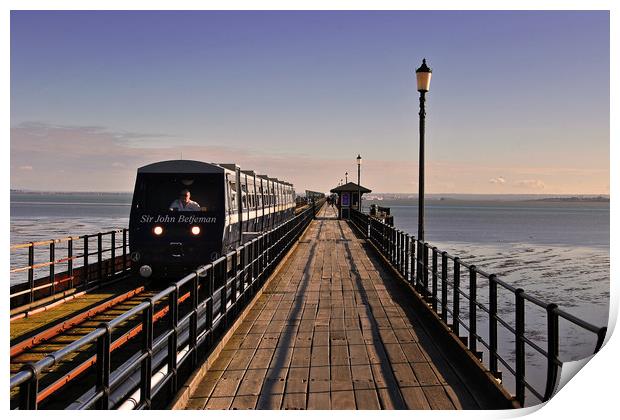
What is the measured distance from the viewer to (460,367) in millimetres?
7145

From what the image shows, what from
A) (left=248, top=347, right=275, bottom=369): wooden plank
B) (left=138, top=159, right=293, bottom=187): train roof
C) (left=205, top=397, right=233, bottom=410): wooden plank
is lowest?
(left=205, top=397, right=233, bottom=410): wooden plank

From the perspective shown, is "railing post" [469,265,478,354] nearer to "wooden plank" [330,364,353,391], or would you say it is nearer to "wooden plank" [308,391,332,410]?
"wooden plank" [330,364,353,391]

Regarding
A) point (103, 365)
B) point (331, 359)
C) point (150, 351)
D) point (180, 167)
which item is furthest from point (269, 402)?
point (180, 167)

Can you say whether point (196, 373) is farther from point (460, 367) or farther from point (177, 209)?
point (177, 209)

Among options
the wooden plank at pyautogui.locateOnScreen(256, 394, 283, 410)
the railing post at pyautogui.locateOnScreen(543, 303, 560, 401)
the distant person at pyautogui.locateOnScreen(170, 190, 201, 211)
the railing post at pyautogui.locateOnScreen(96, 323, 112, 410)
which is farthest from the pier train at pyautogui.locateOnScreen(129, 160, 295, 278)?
the railing post at pyautogui.locateOnScreen(543, 303, 560, 401)

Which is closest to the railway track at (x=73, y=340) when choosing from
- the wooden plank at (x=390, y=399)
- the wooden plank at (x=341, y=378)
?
the wooden plank at (x=341, y=378)

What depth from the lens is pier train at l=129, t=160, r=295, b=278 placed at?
14617mm

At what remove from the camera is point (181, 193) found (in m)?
15.2

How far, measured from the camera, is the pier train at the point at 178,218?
1462 centimetres

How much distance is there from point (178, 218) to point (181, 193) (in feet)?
2.35

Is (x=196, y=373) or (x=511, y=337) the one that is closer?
(x=196, y=373)

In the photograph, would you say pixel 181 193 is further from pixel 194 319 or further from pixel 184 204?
pixel 194 319

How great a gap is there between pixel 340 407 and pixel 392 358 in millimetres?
1895
